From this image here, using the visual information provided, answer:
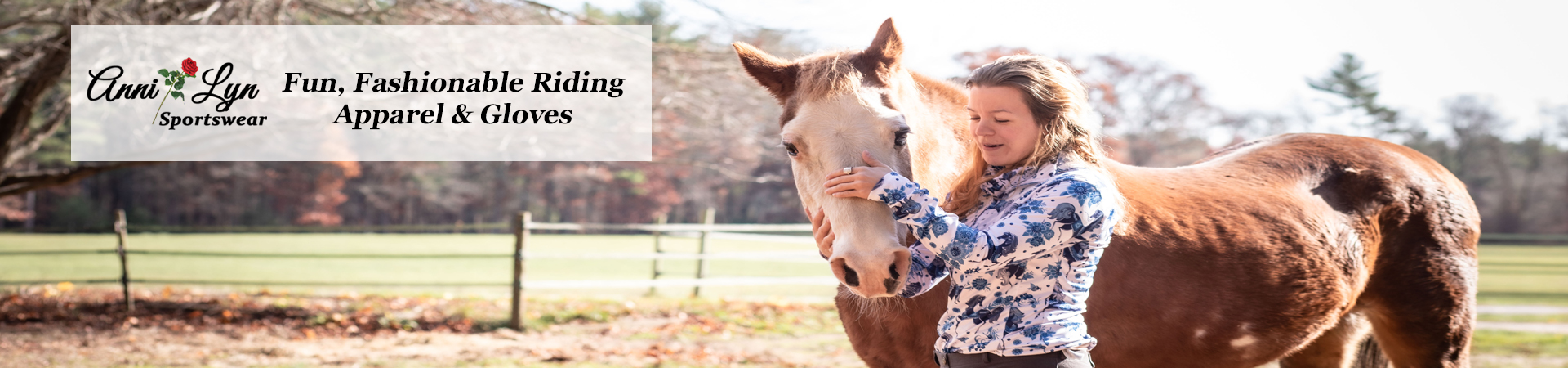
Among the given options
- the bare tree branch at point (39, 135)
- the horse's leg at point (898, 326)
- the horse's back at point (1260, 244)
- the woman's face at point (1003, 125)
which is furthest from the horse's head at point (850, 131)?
the bare tree branch at point (39, 135)

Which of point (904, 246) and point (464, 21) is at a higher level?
point (464, 21)

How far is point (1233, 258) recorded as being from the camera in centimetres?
239

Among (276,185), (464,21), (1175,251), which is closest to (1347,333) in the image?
(1175,251)

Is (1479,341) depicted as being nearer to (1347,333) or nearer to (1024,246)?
(1347,333)

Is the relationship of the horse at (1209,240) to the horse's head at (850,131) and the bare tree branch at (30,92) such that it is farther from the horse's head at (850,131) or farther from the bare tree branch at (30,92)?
the bare tree branch at (30,92)

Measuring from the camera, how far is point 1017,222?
1492mm

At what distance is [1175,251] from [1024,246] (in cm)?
105

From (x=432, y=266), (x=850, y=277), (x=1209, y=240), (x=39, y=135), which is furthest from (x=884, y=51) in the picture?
(x=432, y=266)

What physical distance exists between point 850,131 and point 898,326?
25.2 inches

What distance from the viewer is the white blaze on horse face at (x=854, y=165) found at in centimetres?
151

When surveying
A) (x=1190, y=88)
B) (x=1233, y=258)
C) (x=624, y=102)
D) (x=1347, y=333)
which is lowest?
(x=1347, y=333)

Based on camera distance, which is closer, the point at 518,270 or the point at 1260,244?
the point at 1260,244

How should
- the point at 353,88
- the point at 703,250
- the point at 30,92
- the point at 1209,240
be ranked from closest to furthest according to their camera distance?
the point at 1209,240, the point at 30,92, the point at 353,88, the point at 703,250

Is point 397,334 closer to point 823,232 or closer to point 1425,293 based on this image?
point 823,232
